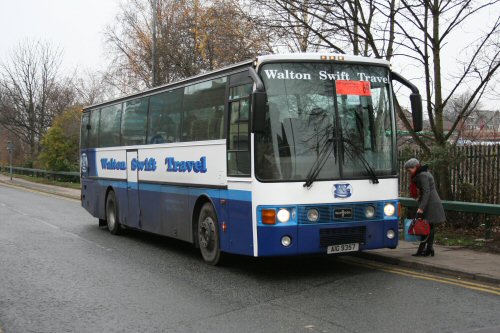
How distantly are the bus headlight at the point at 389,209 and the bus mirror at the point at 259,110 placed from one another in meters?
2.36

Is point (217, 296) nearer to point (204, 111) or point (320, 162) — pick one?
point (320, 162)

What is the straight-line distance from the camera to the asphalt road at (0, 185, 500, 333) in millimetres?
6078

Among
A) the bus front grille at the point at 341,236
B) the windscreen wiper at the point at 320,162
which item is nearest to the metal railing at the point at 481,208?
the bus front grille at the point at 341,236

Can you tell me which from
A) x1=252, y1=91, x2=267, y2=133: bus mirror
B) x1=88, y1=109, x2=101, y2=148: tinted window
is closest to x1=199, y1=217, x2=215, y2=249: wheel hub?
x1=252, y1=91, x2=267, y2=133: bus mirror

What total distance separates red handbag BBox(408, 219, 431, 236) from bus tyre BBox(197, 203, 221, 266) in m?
3.18

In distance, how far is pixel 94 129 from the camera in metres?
15.5

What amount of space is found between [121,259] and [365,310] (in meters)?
5.41

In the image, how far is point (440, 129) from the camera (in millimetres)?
13359

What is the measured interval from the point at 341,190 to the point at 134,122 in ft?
19.6

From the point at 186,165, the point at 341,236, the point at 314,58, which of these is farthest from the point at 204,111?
the point at 341,236

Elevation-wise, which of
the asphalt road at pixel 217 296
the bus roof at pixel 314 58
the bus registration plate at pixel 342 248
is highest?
the bus roof at pixel 314 58

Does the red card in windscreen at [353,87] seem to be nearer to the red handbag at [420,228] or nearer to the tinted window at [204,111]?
the tinted window at [204,111]

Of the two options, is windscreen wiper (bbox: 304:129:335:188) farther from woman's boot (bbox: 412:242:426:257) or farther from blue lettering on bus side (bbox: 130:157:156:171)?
blue lettering on bus side (bbox: 130:157:156:171)

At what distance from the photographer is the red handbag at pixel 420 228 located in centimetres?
928
